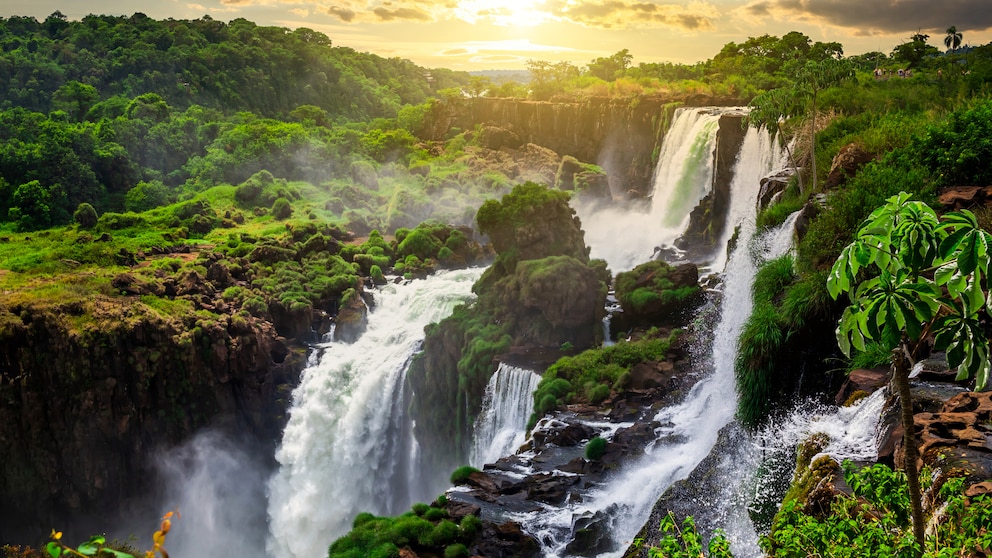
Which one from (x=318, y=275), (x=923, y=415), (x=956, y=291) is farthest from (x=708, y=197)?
(x=956, y=291)

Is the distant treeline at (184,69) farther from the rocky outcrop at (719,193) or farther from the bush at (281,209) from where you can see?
the rocky outcrop at (719,193)

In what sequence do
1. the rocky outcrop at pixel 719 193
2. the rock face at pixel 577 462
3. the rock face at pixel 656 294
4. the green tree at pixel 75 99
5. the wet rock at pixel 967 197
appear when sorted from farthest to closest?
the green tree at pixel 75 99 → the rocky outcrop at pixel 719 193 → the rock face at pixel 656 294 → the rock face at pixel 577 462 → the wet rock at pixel 967 197

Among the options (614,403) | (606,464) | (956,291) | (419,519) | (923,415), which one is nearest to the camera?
(956,291)

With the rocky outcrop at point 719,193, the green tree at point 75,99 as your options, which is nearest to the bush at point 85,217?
the green tree at point 75,99

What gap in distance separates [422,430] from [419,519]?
12.8m

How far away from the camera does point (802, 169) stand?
22.1m

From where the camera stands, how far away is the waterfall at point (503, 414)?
948 inches

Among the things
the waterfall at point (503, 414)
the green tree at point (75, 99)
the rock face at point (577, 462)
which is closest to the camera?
the rock face at point (577, 462)

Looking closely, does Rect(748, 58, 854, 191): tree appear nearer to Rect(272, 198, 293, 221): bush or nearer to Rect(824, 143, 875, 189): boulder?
Rect(824, 143, 875, 189): boulder

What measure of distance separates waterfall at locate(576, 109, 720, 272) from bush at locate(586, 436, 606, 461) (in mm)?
18059

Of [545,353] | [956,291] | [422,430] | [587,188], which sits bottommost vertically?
[422,430]

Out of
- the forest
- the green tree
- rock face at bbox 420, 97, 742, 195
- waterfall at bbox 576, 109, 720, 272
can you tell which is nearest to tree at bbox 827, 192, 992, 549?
the forest

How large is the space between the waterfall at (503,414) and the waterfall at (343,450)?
3434 millimetres

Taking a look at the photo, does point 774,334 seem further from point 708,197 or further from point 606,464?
point 708,197
